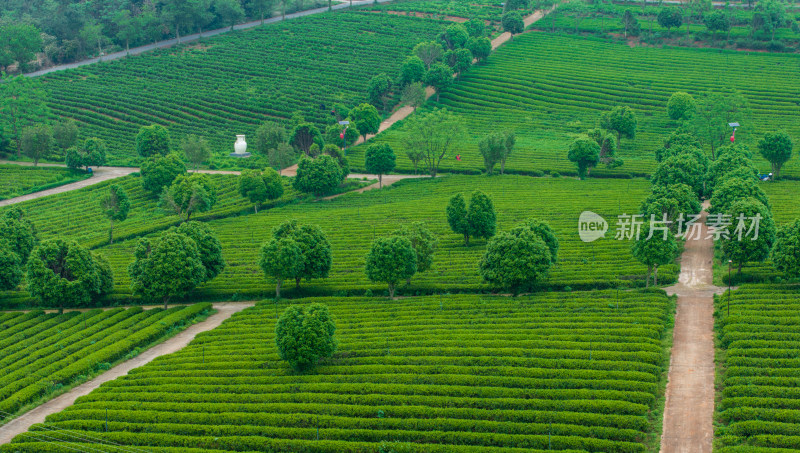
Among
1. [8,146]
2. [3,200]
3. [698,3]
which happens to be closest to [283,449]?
[3,200]

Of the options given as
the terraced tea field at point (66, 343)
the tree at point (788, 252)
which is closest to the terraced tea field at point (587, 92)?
the tree at point (788, 252)

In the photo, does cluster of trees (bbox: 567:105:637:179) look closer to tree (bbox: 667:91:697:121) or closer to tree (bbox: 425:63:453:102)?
tree (bbox: 667:91:697:121)

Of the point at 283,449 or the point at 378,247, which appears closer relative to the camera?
the point at 283,449

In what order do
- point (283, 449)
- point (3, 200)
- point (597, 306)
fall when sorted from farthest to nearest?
point (3, 200)
point (597, 306)
point (283, 449)

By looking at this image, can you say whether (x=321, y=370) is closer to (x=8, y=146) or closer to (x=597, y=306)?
(x=597, y=306)

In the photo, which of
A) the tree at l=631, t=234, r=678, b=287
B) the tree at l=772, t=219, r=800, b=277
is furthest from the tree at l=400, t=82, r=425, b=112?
the tree at l=772, t=219, r=800, b=277

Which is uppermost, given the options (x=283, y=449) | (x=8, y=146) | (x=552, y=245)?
(x=8, y=146)

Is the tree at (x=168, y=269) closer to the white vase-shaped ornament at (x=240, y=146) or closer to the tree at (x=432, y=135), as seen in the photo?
the tree at (x=432, y=135)

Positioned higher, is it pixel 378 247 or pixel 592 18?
pixel 592 18
